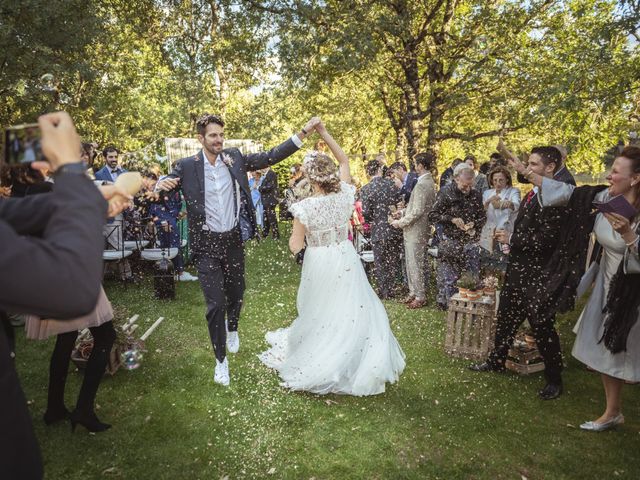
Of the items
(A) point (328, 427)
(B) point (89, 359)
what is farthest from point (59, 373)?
(A) point (328, 427)

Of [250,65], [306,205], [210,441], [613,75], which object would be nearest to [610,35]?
[613,75]

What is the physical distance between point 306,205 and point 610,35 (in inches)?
182

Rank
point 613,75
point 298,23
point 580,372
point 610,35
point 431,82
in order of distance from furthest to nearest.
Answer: point 431,82 < point 298,23 < point 613,75 < point 610,35 < point 580,372

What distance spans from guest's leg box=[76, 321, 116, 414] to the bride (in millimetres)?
1714

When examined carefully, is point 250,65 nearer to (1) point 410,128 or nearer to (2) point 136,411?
(1) point 410,128

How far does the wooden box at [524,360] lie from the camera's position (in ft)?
16.0

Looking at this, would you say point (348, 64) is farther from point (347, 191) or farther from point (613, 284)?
point (613, 284)

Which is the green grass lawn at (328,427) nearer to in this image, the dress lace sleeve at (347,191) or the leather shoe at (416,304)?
the leather shoe at (416,304)

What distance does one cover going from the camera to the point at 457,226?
6.40 metres

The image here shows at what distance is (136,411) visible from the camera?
13.4 ft


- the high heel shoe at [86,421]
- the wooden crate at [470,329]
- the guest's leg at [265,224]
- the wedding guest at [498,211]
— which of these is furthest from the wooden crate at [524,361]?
the guest's leg at [265,224]

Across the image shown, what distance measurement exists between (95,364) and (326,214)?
2374mm

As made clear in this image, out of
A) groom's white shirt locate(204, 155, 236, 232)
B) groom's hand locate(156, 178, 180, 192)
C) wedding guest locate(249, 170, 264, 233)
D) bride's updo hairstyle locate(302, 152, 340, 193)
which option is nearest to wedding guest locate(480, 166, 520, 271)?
bride's updo hairstyle locate(302, 152, 340, 193)

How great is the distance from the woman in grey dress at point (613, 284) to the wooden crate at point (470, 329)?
4.36 feet
